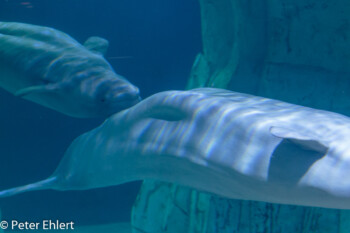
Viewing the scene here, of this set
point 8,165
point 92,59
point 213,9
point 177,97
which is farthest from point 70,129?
point 177,97

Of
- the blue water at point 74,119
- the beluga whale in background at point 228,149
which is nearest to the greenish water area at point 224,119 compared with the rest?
the beluga whale in background at point 228,149

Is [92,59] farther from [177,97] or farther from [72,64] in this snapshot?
[177,97]

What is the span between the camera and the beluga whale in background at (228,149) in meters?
2.47

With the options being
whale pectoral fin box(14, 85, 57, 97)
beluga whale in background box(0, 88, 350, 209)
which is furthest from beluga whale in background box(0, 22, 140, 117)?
beluga whale in background box(0, 88, 350, 209)

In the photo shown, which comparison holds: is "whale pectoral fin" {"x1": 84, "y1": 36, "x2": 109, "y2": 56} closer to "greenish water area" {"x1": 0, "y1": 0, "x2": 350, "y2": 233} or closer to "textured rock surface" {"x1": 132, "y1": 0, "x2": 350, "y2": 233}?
"greenish water area" {"x1": 0, "y1": 0, "x2": 350, "y2": 233}

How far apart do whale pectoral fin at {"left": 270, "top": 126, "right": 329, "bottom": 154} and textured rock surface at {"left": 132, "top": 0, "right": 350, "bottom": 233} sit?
158cm

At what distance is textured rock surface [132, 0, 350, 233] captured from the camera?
3.86 m

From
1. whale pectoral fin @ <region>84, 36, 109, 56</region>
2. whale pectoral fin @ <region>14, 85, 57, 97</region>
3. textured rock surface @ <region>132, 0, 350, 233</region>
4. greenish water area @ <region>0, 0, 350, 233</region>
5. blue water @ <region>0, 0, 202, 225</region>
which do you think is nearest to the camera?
greenish water area @ <region>0, 0, 350, 233</region>

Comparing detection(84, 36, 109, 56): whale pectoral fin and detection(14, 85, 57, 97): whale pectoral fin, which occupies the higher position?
detection(84, 36, 109, 56): whale pectoral fin

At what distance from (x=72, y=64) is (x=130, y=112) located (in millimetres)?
1230

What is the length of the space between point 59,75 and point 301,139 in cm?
340

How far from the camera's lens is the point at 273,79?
188 inches

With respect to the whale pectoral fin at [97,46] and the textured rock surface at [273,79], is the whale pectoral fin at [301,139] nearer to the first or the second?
the textured rock surface at [273,79]

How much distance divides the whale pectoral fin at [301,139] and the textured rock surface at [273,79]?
1581mm
